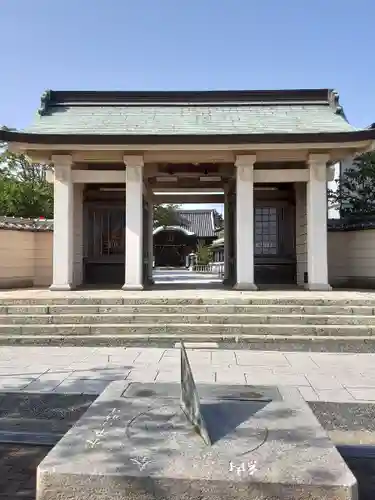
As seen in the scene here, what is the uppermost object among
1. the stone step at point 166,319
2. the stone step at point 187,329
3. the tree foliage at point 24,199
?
the tree foliage at point 24,199

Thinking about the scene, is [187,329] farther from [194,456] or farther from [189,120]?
[189,120]

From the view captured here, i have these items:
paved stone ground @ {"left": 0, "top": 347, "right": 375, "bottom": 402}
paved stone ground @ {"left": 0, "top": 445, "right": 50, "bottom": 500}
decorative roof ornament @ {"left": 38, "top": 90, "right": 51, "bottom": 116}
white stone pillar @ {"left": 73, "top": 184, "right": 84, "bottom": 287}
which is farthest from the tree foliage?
paved stone ground @ {"left": 0, "top": 445, "right": 50, "bottom": 500}

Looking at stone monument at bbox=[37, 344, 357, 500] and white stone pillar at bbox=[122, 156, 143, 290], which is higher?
white stone pillar at bbox=[122, 156, 143, 290]

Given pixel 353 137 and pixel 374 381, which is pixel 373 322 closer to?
pixel 374 381

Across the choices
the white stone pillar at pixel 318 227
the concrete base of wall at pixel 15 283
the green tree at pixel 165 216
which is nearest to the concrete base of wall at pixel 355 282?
the white stone pillar at pixel 318 227

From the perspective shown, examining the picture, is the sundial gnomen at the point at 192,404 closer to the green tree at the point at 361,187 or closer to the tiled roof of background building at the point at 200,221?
the green tree at the point at 361,187

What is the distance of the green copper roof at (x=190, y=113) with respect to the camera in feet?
37.2

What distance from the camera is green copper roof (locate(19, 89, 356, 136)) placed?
37.2 feet

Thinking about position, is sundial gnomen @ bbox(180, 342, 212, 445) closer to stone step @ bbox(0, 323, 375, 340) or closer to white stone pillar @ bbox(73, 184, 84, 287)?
stone step @ bbox(0, 323, 375, 340)

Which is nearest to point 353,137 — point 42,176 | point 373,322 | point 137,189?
point 373,322

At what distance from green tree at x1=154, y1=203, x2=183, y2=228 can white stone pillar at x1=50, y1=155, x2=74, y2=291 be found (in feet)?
86.2

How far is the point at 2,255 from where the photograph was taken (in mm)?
12258

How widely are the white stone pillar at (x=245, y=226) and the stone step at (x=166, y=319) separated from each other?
262 centimetres

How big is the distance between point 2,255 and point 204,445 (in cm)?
1115
